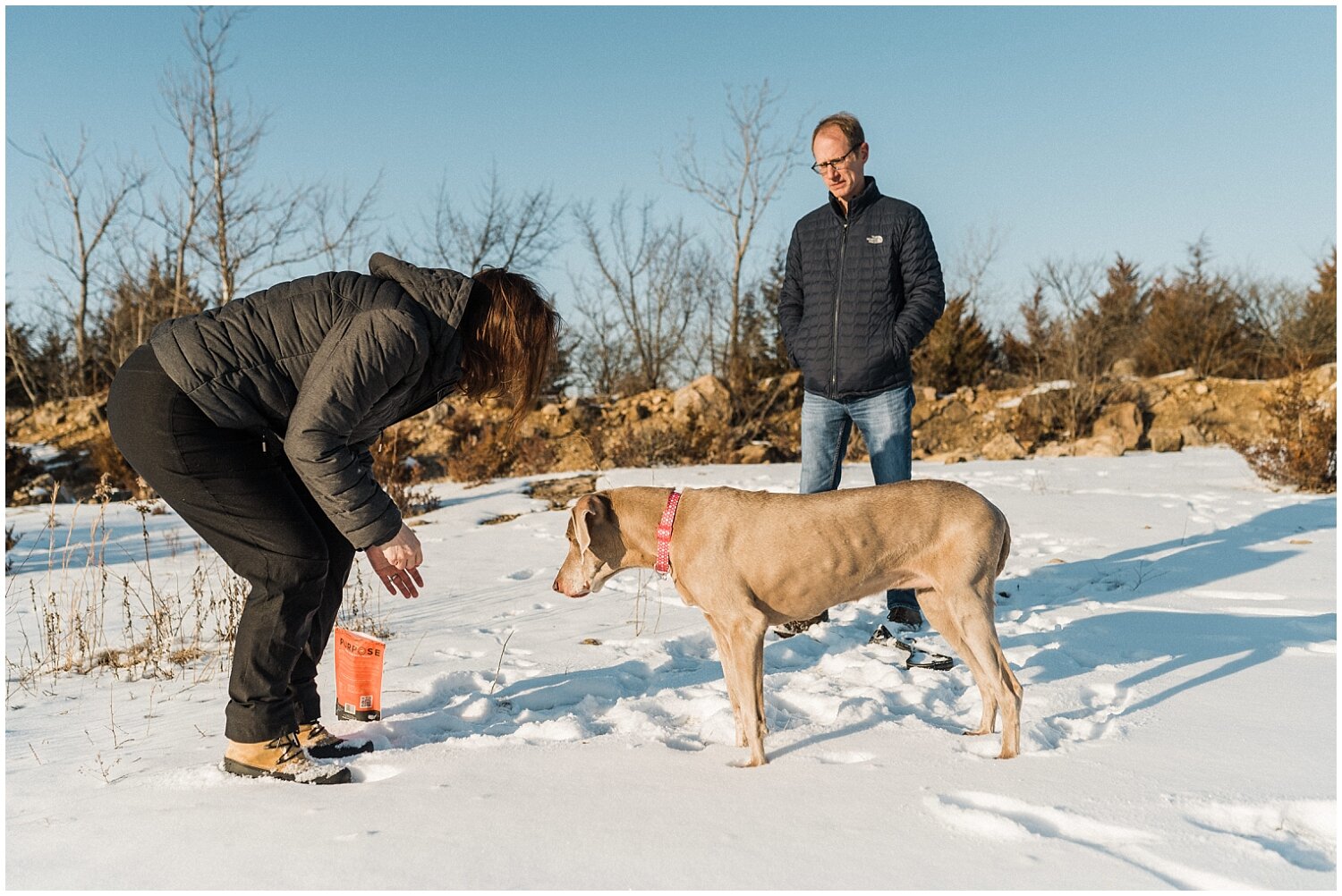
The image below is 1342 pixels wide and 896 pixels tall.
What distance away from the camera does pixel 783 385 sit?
58.3 ft

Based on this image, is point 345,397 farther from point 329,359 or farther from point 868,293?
point 868,293

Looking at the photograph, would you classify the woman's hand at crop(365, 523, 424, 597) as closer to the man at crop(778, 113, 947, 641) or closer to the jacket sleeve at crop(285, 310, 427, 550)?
the jacket sleeve at crop(285, 310, 427, 550)

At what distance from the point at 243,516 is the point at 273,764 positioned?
83 centimetres

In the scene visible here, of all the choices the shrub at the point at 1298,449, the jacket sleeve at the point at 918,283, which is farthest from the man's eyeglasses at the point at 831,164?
the shrub at the point at 1298,449

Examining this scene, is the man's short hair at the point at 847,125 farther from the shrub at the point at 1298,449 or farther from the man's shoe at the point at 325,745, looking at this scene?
the shrub at the point at 1298,449

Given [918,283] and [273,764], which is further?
[918,283]

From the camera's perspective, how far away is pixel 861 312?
5281 mm

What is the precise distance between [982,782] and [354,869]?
190 centimetres

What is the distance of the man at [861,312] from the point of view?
5.16 meters

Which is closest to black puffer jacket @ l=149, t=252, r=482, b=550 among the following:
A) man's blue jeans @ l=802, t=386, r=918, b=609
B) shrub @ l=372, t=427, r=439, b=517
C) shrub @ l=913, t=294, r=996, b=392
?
man's blue jeans @ l=802, t=386, r=918, b=609

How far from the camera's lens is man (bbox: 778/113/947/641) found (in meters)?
5.16

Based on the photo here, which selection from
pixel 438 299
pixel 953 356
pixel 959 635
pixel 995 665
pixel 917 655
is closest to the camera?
pixel 438 299

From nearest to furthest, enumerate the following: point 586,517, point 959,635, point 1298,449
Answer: point 959,635, point 586,517, point 1298,449

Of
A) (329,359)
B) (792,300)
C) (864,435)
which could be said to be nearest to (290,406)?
(329,359)
